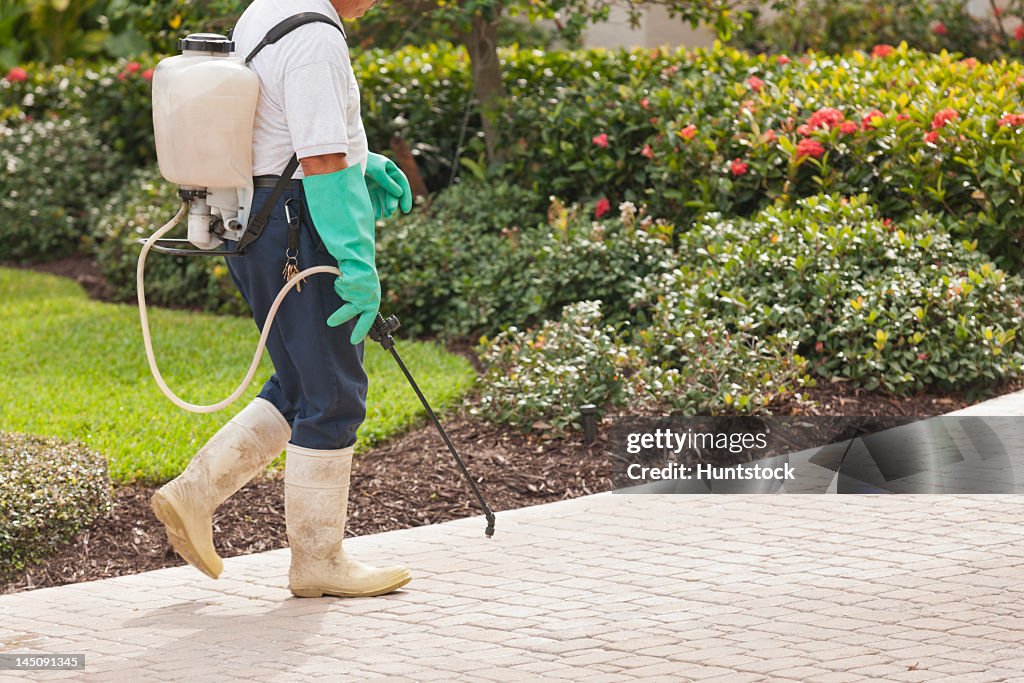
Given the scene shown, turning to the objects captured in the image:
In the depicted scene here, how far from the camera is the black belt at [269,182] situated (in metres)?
4.30

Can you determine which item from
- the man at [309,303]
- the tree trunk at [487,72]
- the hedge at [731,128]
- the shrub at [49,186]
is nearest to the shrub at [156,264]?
the shrub at [49,186]

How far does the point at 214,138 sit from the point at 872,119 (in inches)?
191

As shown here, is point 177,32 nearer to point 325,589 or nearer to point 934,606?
point 325,589

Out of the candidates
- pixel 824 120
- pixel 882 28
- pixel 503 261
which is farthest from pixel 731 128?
pixel 882 28

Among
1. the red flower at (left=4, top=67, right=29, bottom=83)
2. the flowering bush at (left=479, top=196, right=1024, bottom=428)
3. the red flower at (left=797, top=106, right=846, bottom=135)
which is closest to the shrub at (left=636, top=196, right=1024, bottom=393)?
the flowering bush at (left=479, top=196, right=1024, bottom=428)

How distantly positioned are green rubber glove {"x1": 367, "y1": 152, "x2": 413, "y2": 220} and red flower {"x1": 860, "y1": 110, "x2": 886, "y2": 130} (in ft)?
13.1

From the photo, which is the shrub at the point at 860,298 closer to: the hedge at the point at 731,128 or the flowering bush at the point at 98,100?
the hedge at the point at 731,128

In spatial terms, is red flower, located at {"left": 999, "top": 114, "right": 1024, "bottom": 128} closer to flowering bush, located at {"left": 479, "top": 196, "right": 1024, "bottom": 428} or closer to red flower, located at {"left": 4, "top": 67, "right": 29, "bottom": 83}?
flowering bush, located at {"left": 479, "top": 196, "right": 1024, "bottom": 428}

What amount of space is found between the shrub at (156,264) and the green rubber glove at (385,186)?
485 cm

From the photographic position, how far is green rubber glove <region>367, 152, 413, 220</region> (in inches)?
185

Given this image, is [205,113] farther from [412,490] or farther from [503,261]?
[503,261]

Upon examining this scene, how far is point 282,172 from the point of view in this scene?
4301mm

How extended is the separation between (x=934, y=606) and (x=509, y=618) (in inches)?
51.2

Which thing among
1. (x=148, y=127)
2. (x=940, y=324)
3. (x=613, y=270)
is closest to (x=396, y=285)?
(x=613, y=270)
